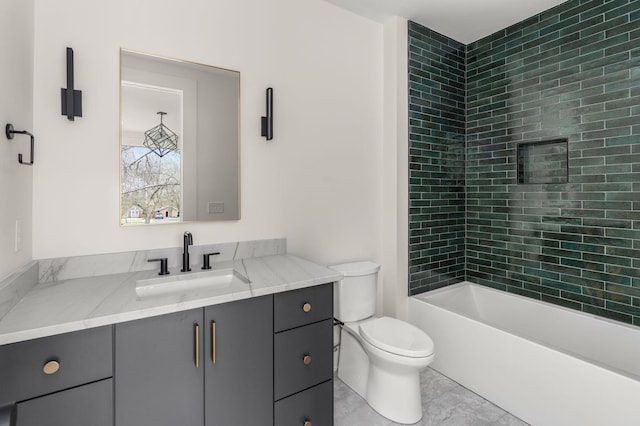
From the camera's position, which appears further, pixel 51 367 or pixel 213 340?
pixel 213 340

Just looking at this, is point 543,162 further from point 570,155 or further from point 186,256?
point 186,256

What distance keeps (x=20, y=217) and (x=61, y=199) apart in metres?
0.22

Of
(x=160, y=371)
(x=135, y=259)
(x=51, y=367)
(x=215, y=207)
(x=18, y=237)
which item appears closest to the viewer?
(x=51, y=367)

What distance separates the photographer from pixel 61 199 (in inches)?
59.8

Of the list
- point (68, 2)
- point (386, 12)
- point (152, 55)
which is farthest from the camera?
point (386, 12)

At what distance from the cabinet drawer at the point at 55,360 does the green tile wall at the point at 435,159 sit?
2.17 m

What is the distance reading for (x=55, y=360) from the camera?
100cm

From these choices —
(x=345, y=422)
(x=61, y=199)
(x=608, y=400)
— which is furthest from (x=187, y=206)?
(x=608, y=400)

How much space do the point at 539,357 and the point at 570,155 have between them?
1.47 metres

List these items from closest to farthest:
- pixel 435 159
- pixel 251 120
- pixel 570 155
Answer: pixel 251 120 → pixel 570 155 → pixel 435 159

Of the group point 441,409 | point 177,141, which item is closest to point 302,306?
point 177,141

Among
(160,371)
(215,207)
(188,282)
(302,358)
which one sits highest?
(215,207)

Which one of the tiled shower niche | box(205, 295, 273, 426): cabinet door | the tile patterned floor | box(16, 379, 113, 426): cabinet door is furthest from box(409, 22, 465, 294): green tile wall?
box(16, 379, 113, 426): cabinet door

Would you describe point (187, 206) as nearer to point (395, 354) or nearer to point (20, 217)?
point (20, 217)
